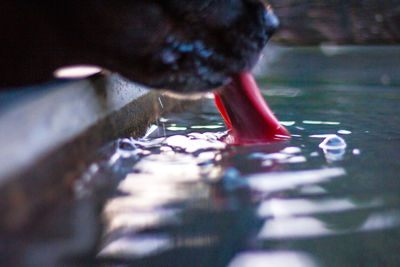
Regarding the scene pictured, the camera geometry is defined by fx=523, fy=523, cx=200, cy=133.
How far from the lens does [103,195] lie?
124 cm

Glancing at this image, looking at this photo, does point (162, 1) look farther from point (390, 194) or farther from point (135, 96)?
point (390, 194)

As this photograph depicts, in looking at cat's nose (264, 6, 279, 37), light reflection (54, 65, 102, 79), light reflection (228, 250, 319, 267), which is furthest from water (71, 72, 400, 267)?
cat's nose (264, 6, 279, 37)

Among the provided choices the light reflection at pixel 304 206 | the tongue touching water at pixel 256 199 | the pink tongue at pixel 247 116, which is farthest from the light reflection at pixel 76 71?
the light reflection at pixel 304 206

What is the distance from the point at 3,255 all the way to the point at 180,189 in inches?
19.8

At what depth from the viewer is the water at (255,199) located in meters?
0.97

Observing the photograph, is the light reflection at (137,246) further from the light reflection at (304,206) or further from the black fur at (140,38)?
the black fur at (140,38)

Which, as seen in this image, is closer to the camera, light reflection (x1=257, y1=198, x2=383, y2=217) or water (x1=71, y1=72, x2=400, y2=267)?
water (x1=71, y1=72, x2=400, y2=267)

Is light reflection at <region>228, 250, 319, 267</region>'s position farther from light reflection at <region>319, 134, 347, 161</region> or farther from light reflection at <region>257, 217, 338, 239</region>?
light reflection at <region>319, 134, 347, 161</region>

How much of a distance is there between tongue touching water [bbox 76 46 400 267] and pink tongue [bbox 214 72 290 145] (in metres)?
Answer: 0.05

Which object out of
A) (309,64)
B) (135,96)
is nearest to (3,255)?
(135,96)

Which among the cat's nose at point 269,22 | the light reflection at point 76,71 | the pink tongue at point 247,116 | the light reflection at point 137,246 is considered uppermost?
the cat's nose at point 269,22

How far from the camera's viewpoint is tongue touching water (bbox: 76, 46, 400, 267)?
969 millimetres

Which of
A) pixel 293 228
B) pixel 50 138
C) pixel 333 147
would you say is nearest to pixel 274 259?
pixel 293 228

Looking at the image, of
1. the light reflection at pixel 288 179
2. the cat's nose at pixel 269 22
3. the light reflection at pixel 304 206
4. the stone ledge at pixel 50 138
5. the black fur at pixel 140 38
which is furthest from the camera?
the cat's nose at pixel 269 22
